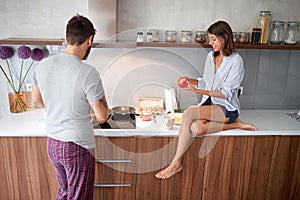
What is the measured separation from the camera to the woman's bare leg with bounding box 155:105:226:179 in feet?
6.15

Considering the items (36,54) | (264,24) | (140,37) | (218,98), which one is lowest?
(218,98)

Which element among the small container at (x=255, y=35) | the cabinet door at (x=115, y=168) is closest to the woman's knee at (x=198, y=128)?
the cabinet door at (x=115, y=168)

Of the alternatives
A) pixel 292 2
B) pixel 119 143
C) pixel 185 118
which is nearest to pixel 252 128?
pixel 185 118

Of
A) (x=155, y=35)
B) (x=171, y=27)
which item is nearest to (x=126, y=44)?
(x=155, y=35)

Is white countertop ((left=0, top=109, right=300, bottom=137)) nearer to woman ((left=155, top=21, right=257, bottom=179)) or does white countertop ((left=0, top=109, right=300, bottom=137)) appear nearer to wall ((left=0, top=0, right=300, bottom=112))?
woman ((left=155, top=21, right=257, bottom=179))

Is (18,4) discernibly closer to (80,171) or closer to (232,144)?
(80,171)

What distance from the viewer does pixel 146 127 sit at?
192 cm

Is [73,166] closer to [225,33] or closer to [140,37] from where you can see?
[140,37]

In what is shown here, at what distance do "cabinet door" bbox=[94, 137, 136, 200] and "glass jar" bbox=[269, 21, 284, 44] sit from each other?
1273 millimetres

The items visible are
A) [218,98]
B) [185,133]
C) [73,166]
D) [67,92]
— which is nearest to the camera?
[67,92]

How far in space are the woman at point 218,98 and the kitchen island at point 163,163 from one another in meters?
0.06

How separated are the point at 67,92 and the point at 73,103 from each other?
63mm

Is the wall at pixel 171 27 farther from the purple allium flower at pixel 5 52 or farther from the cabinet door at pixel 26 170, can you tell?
the cabinet door at pixel 26 170

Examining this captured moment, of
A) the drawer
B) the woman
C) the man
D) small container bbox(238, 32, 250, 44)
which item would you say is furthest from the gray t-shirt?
small container bbox(238, 32, 250, 44)
